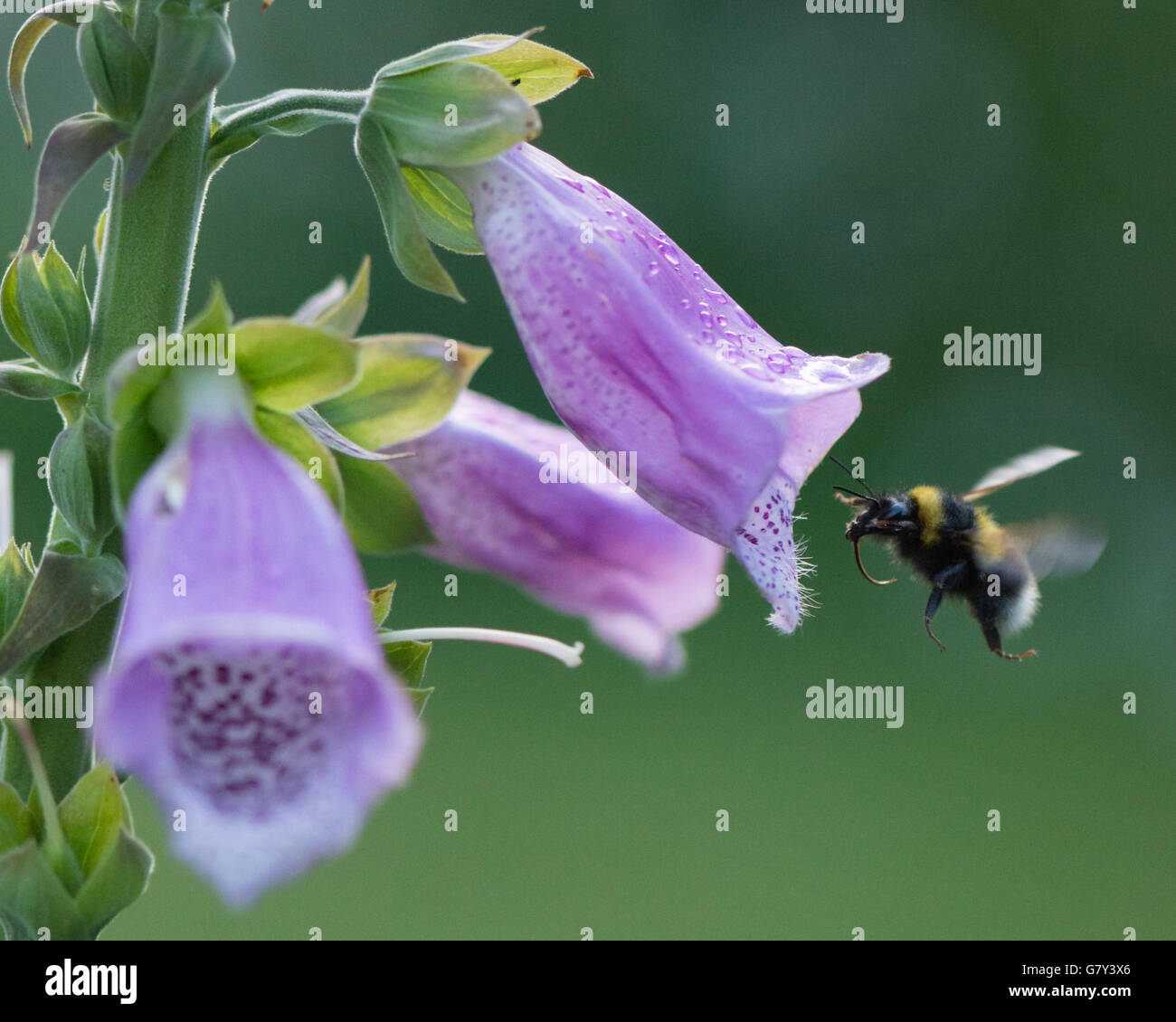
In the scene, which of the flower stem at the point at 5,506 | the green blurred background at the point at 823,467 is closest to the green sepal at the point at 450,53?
the flower stem at the point at 5,506

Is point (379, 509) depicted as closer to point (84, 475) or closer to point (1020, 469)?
point (84, 475)

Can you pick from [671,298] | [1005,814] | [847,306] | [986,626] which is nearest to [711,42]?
[847,306]

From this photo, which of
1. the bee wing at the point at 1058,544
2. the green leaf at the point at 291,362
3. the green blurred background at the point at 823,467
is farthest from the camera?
the green blurred background at the point at 823,467

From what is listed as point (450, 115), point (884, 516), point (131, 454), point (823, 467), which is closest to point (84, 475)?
point (131, 454)

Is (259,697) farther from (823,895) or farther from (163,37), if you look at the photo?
(823,895)

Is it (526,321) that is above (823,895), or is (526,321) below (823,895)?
above

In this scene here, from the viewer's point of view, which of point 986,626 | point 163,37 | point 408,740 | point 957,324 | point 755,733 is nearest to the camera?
point 408,740

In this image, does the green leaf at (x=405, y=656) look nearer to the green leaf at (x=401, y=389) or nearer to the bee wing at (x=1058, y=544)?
the green leaf at (x=401, y=389)

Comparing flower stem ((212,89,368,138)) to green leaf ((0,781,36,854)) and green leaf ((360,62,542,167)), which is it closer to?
green leaf ((360,62,542,167))
